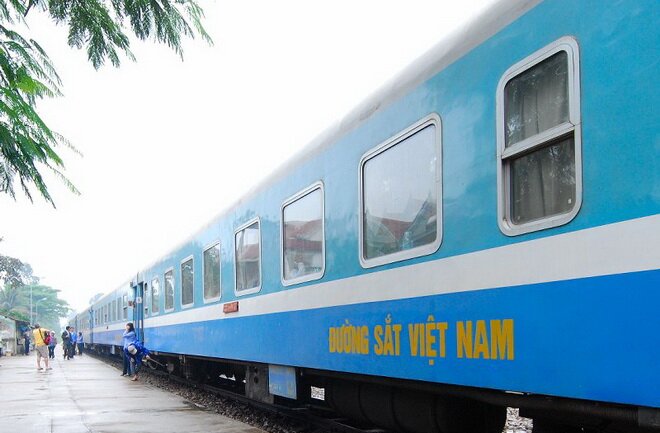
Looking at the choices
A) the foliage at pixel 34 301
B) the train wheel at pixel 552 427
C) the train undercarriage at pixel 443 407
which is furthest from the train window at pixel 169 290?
the foliage at pixel 34 301

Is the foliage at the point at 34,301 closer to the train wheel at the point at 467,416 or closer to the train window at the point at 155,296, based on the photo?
the train window at the point at 155,296

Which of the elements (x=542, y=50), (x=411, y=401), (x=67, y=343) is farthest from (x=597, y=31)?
(x=67, y=343)

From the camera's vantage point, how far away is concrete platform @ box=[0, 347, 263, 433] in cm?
796

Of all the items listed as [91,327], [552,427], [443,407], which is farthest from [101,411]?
[91,327]

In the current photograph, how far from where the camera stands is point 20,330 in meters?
41.9

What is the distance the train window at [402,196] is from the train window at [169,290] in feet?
27.1

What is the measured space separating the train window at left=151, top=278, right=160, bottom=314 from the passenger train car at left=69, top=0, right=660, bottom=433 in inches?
326

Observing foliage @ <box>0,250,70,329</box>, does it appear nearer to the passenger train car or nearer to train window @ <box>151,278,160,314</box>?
train window @ <box>151,278,160,314</box>

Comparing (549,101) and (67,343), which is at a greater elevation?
(549,101)

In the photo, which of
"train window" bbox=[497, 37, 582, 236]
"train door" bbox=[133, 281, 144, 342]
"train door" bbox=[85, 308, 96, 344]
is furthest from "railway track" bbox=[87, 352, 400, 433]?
"train door" bbox=[85, 308, 96, 344]

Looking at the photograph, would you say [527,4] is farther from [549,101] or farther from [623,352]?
[623,352]

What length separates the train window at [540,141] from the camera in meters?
3.28

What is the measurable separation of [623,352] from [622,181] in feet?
2.34

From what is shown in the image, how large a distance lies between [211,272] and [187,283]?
188 cm
